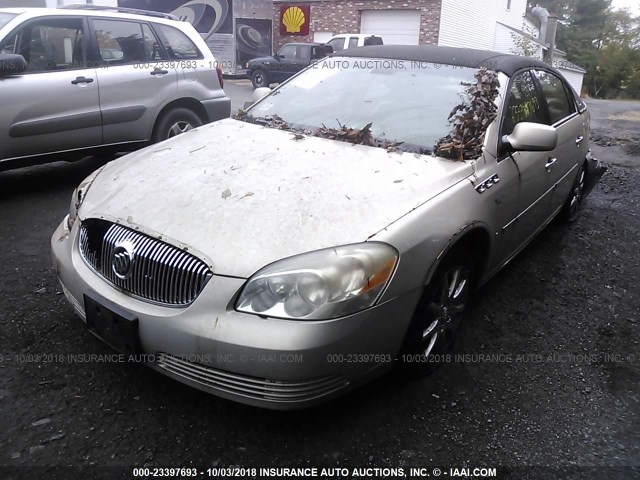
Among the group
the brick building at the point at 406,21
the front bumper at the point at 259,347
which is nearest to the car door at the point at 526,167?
the front bumper at the point at 259,347

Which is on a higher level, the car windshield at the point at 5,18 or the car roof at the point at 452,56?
the car windshield at the point at 5,18

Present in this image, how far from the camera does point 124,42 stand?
18.8ft

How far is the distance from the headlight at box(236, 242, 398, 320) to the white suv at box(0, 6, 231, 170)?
3.83 m

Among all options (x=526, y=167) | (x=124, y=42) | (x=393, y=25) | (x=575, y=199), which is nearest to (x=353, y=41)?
(x=393, y=25)

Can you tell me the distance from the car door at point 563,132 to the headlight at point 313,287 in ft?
7.59

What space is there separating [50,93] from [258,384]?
13.5 feet

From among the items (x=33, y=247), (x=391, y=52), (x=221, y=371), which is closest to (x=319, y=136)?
(x=391, y=52)

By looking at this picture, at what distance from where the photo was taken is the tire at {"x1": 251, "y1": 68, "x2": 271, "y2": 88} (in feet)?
65.1

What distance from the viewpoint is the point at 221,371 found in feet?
6.94

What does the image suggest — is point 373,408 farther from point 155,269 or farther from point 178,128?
point 178,128

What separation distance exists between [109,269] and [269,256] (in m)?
0.79

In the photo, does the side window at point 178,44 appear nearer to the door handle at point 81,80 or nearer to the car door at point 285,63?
the door handle at point 81,80

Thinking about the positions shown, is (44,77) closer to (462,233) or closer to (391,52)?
(391,52)

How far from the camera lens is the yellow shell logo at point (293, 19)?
25.5 m
